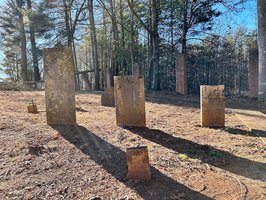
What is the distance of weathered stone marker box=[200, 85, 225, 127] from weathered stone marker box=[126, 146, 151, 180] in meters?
2.74

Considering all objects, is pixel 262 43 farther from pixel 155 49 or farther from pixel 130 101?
pixel 130 101

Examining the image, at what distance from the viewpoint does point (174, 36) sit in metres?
17.5

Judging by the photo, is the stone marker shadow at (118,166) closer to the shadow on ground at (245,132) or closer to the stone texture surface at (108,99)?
the shadow on ground at (245,132)

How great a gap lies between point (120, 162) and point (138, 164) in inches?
18.4

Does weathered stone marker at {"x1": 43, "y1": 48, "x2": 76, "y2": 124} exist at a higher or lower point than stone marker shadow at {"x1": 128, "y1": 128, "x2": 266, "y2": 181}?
higher

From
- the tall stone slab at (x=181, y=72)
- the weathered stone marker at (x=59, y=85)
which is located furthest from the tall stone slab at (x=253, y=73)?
the weathered stone marker at (x=59, y=85)

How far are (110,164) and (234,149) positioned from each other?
1.80 m

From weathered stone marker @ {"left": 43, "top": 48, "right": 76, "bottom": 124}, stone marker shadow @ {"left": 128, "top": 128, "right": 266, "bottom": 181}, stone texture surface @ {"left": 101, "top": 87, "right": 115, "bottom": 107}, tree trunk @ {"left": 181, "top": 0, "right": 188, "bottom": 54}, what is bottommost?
stone marker shadow @ {"left": 128, "top": 128, "right": 266, "bottom": 181}

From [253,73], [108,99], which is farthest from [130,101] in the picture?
[253,73]

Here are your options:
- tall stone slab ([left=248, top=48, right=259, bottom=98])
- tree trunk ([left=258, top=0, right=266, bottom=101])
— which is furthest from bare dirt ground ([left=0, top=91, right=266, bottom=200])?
tall stone slab ([left=248, top=48, right=259, bottom=98])

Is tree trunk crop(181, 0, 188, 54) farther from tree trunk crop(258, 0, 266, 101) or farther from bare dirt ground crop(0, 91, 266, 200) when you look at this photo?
bare dirt ground crop(0, 91, 266, 200)

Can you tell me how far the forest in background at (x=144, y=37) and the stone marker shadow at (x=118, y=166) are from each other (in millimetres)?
9147

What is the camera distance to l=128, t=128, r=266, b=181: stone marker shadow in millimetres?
3352

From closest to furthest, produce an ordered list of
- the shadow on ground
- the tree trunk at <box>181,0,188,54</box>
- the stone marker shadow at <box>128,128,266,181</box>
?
the stone marker shadow at <box>128,128,266,181</box>, the shadow on ground, the tree trunk at <box>181,0,188,54</box>
